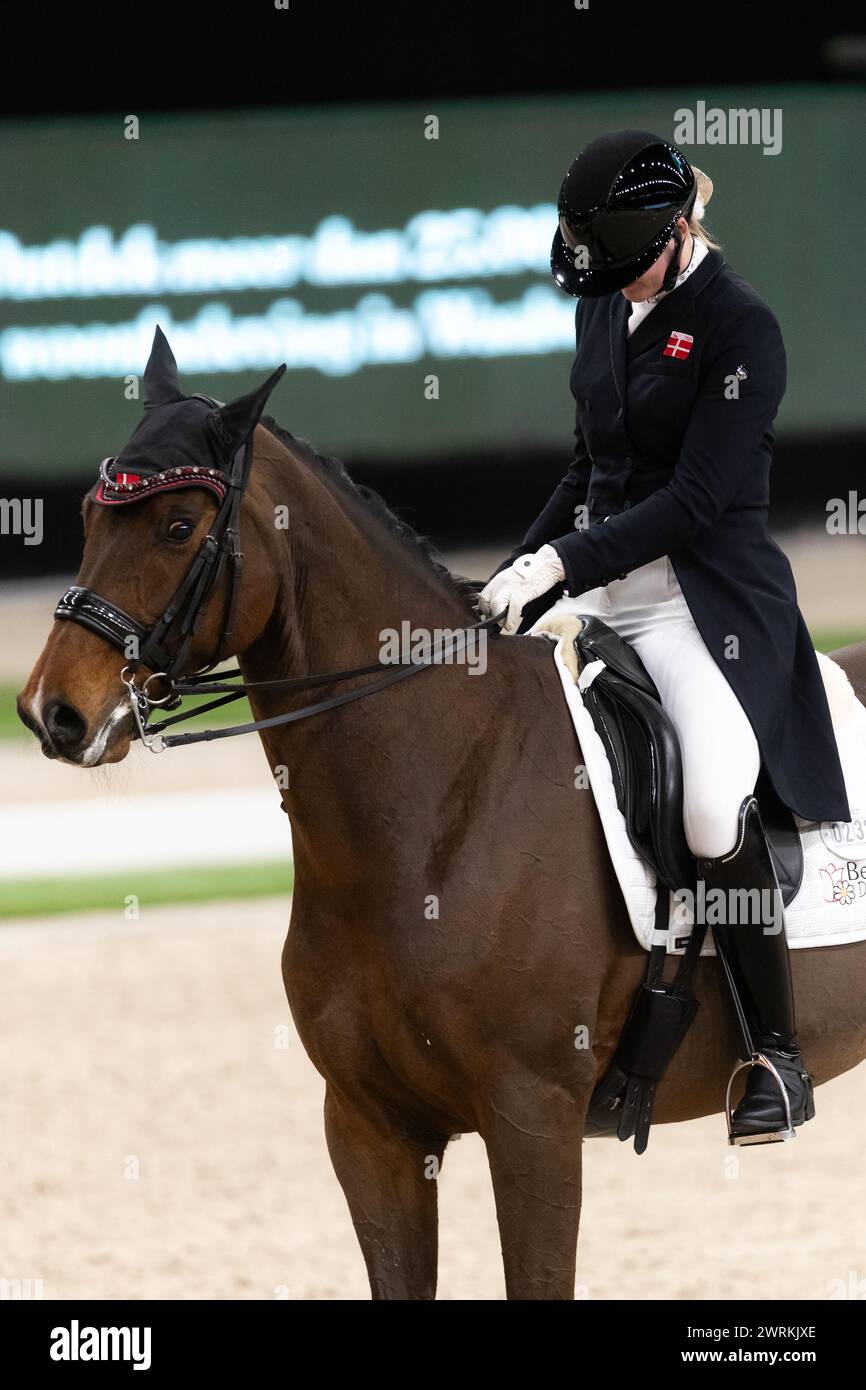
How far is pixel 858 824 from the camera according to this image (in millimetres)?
3365

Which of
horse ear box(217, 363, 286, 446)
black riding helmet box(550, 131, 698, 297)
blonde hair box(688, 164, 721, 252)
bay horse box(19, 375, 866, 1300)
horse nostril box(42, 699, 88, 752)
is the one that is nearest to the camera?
horse nostril box(42, 699, 88, 752)

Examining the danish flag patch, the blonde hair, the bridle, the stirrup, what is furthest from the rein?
the stirrup

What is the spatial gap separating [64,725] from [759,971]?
133 cm

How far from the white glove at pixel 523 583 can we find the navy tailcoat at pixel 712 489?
0.09ft

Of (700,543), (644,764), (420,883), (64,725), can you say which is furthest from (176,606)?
(700,543)

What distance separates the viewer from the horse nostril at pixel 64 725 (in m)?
2.63

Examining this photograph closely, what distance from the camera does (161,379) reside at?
2.89 m

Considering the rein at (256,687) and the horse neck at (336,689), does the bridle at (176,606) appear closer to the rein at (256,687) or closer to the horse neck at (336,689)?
the rein at (256,687)

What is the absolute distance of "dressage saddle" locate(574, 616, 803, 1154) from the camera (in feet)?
9.99

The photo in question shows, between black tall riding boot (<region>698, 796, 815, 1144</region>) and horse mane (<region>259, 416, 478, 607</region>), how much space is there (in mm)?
665

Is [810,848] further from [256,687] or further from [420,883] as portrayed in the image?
[256,687]

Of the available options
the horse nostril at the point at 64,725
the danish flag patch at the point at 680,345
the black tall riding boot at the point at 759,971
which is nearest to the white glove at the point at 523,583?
the danish flag patch at the point at 680,345

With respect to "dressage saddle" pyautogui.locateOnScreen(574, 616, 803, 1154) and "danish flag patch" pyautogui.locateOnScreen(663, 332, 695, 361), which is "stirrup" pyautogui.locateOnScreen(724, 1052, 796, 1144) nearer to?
"dressage saddle" pyautogui.locateOnScreen(574, 616, 803, 1154)
